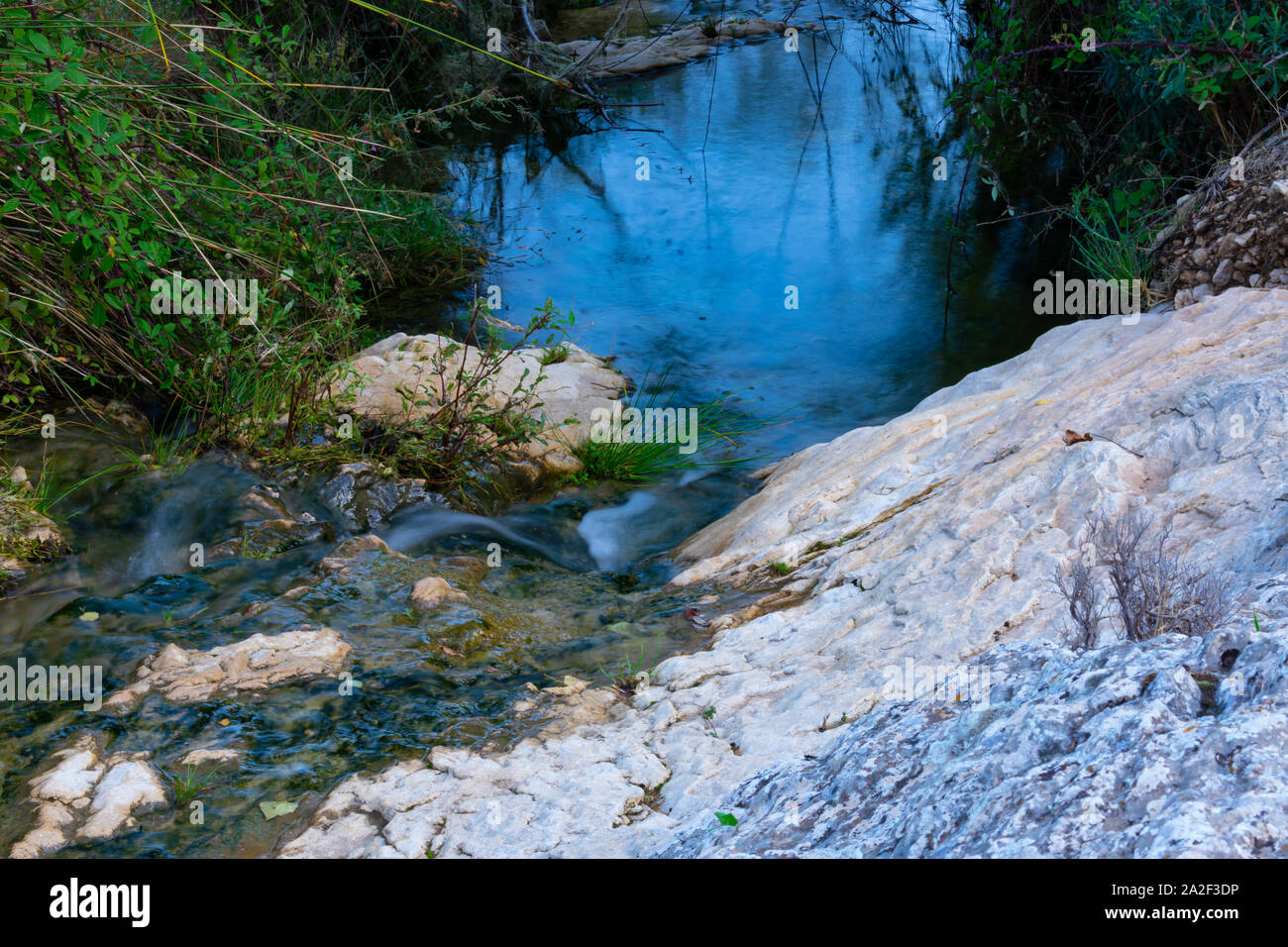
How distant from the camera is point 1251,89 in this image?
5.95 m

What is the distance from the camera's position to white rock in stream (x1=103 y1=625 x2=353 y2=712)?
11.4 ft

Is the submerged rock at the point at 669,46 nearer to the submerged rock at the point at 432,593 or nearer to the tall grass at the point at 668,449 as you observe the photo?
the tall grass at the point at 668,449

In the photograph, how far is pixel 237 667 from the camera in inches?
142

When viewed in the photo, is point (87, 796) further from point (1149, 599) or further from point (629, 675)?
point (1149, 599)

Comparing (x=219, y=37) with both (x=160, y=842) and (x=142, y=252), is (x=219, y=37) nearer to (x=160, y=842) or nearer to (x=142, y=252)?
(x=142, y=252)

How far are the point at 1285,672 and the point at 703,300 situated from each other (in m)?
7.51

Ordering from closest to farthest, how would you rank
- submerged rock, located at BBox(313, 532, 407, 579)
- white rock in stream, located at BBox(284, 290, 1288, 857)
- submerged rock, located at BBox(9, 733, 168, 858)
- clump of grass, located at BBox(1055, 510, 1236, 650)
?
white rock in stream, located at BBox(284, 290, 1288, 857)
clump of grass, located at BBox(1055, 510, 1236, 650)
submerged rock, located at BBox(9, 733, 168, 858)
submerged rock, located at BBox(313, 532, 407, 579)

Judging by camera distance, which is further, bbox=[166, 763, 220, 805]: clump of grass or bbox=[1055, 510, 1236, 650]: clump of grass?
bbox=[166, 763, 220, 805]: clump of grass

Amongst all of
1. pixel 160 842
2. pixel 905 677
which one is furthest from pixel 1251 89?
pixel 160 842

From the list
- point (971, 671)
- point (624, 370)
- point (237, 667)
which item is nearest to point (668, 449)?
point (624, 370)

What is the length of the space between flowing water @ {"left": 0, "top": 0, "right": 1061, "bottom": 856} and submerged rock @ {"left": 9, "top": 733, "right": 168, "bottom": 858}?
0.06 meters

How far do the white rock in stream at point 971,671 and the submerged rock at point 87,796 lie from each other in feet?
1.93

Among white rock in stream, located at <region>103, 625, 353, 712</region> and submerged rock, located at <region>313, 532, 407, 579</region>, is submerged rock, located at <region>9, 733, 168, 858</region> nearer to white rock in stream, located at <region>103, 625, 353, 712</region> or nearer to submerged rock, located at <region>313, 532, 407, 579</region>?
white rock in stream, located at <region>103, 625, 353, 712</region>

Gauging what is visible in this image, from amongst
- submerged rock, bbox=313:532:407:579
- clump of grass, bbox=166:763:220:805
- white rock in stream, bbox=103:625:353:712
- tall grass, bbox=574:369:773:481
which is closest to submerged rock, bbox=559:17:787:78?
tall grass, bbox=574:369:773:481
